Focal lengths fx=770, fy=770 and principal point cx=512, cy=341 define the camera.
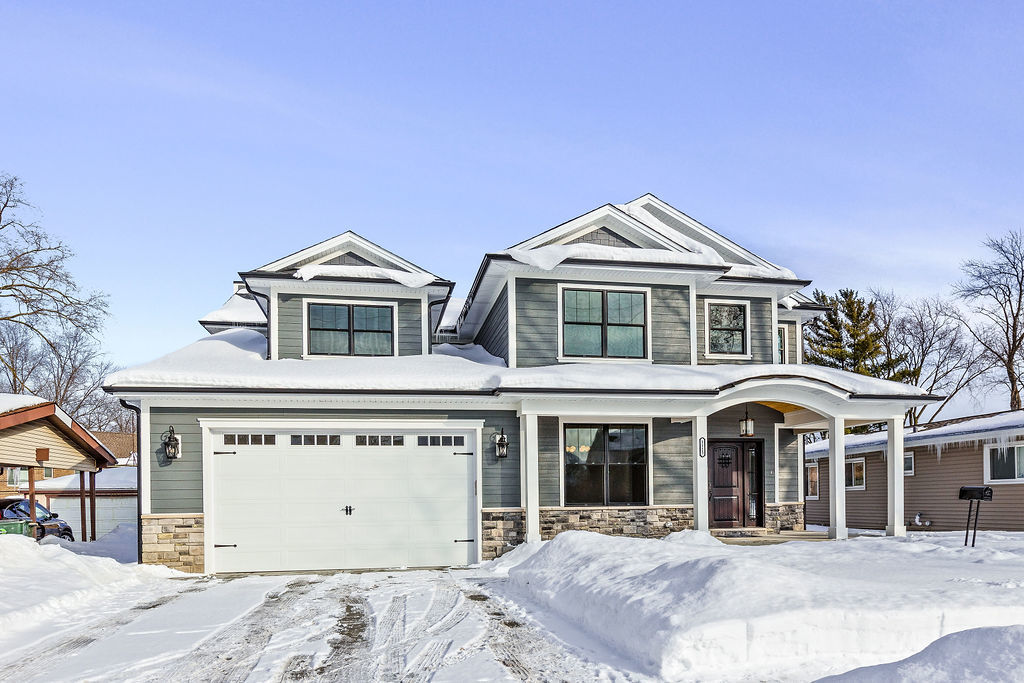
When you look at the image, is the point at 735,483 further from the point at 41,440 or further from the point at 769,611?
the point at 41,440

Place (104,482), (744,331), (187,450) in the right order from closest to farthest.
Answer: (187,450) → (744,331) → (104,482)

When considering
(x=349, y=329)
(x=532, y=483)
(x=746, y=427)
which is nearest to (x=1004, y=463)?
(x=746, y=427)

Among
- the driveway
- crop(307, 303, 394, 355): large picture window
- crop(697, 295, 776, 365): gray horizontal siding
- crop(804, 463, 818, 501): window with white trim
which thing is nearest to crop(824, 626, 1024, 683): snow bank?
the driveway

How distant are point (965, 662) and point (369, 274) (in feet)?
43.3

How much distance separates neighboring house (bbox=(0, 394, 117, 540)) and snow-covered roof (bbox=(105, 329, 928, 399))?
96.0 inches

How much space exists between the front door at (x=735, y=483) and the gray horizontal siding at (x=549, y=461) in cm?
372

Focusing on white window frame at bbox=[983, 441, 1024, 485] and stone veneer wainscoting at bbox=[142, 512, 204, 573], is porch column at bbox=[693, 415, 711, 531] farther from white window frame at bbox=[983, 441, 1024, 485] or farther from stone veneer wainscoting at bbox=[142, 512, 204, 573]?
white window frame at bbox=[983, 441, 1024, 485]

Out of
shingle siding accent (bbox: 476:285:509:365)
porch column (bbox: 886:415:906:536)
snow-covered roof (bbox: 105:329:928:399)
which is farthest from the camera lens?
shingle siding accent (bbox: 476:285:509:365)

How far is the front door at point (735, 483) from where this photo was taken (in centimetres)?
1578

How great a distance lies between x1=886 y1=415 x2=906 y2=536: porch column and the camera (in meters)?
13.9

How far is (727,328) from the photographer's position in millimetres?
16047

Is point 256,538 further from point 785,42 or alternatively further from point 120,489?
point 120,489

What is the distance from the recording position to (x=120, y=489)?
27.0 meters

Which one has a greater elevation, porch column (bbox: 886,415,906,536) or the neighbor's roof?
the neighbor's roof
